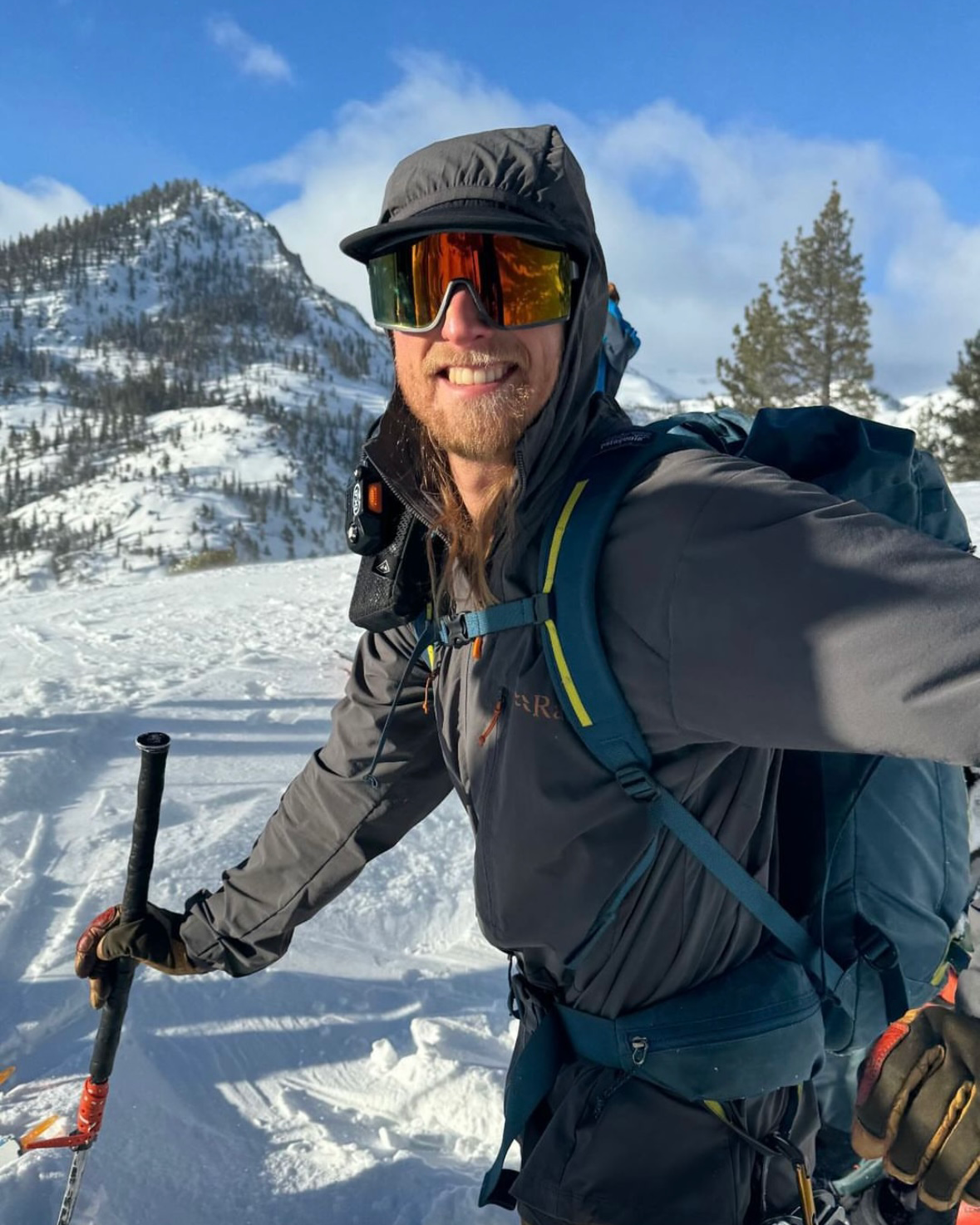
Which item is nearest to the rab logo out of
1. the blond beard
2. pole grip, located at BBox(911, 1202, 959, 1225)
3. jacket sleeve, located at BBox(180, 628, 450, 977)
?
the blond beard

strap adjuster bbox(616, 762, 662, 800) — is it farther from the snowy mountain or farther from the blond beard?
the snowy mountain

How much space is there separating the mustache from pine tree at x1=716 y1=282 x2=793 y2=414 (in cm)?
2965

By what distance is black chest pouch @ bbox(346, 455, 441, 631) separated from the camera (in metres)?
1.85

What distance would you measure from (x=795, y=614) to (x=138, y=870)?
1.77m

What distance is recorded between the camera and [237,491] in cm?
12500

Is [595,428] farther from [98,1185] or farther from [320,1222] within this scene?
[98,1185]

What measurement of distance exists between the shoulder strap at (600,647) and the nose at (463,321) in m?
0.42

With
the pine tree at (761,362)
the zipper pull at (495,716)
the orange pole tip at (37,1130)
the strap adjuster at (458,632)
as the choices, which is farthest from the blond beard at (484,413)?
the pine tree at (761,362)

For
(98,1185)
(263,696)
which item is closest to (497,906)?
(98,1185)

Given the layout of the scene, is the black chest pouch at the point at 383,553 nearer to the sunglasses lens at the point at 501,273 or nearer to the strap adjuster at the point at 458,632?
the strap adjuster at the point at 458,632

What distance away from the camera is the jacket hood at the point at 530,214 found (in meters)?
1.57

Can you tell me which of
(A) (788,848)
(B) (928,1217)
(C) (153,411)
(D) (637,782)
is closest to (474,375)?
(D) (637,782)

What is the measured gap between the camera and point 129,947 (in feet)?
7.27

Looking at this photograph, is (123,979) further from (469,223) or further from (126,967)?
(469,223)
